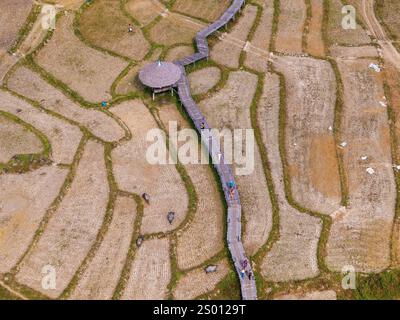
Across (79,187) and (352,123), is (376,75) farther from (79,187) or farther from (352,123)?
(79,187)

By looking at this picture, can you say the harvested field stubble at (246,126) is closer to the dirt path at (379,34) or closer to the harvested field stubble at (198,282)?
the harvested field stubble at (198,282)

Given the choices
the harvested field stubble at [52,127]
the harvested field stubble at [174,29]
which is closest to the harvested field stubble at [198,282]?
the harvested field stubble at [52,127]

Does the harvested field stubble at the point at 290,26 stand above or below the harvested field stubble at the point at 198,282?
above

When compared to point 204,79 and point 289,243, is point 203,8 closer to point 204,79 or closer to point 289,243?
point 204,79

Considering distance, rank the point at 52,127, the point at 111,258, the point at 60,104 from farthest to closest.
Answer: the point at 60,104, the point at 52,127, the point at 111,258

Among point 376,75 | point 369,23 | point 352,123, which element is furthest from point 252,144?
point 369,23

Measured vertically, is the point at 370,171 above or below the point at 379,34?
below

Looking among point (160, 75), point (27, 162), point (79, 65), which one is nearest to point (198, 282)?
point (27, 162)

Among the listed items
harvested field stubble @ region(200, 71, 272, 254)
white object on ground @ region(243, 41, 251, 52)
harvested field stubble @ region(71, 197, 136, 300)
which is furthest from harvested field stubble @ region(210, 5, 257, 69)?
harvested field stubble @ region(71, 197, 136, 300)
